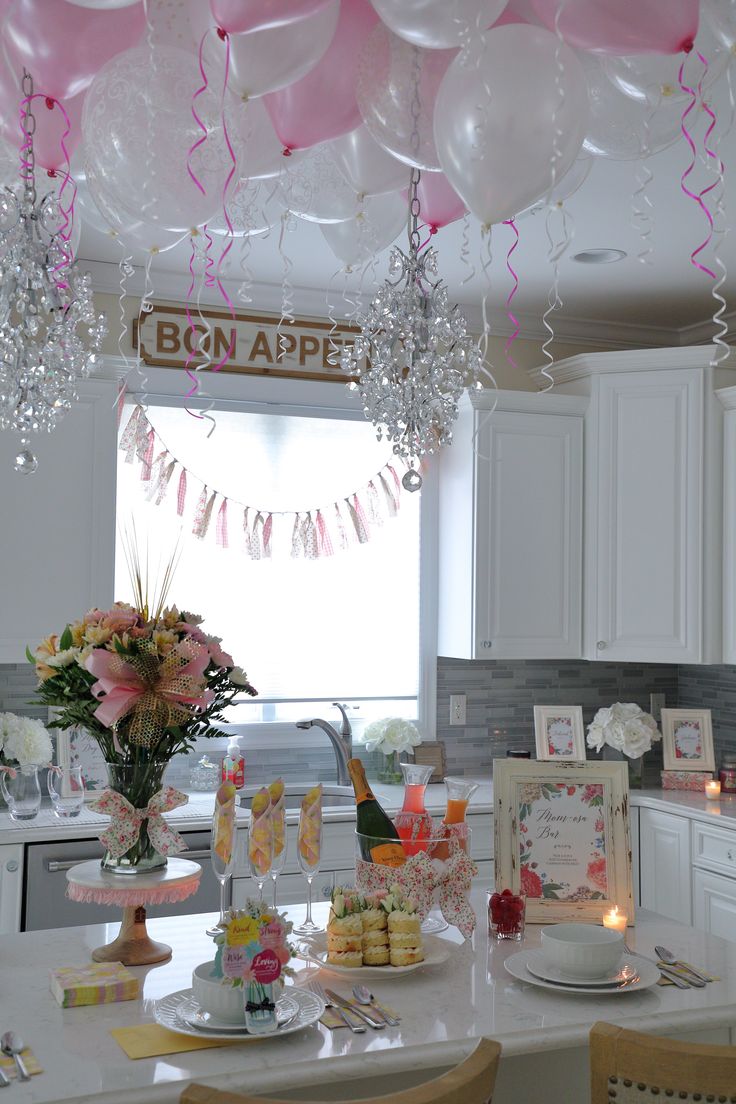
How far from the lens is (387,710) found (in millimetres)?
4188

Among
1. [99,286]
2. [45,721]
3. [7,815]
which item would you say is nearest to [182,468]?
[99,286]

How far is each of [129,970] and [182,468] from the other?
2.36m

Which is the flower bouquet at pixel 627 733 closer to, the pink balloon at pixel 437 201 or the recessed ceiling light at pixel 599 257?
the recessed ceiling light at pixel 599 257

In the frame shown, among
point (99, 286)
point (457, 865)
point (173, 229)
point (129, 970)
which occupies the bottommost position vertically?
point (129, 970)

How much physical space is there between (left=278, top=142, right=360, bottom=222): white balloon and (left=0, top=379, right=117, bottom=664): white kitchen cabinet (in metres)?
1.62

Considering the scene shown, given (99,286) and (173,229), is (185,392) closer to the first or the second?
(99,286)

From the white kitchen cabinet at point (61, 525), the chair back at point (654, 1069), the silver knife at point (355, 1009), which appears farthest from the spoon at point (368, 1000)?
the white kitchen cabinet at point (61, 525)

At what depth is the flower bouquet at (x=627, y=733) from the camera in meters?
3.96

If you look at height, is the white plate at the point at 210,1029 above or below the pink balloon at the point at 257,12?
below

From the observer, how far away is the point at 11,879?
3059mm

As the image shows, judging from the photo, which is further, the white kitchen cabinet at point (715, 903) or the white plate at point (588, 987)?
the white kitchen cabinet at point (715, 903)

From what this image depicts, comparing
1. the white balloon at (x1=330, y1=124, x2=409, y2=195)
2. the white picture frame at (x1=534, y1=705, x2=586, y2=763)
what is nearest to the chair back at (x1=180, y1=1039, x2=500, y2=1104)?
the white balloon at (x1=330, y1=124, x2=409, y2=195)

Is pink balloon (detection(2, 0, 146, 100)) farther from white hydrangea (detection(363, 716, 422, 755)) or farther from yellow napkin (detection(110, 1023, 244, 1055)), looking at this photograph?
white hydrangea (detection(363, 716, 422, 755))

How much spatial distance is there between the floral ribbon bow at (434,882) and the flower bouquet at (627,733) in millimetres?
2232
